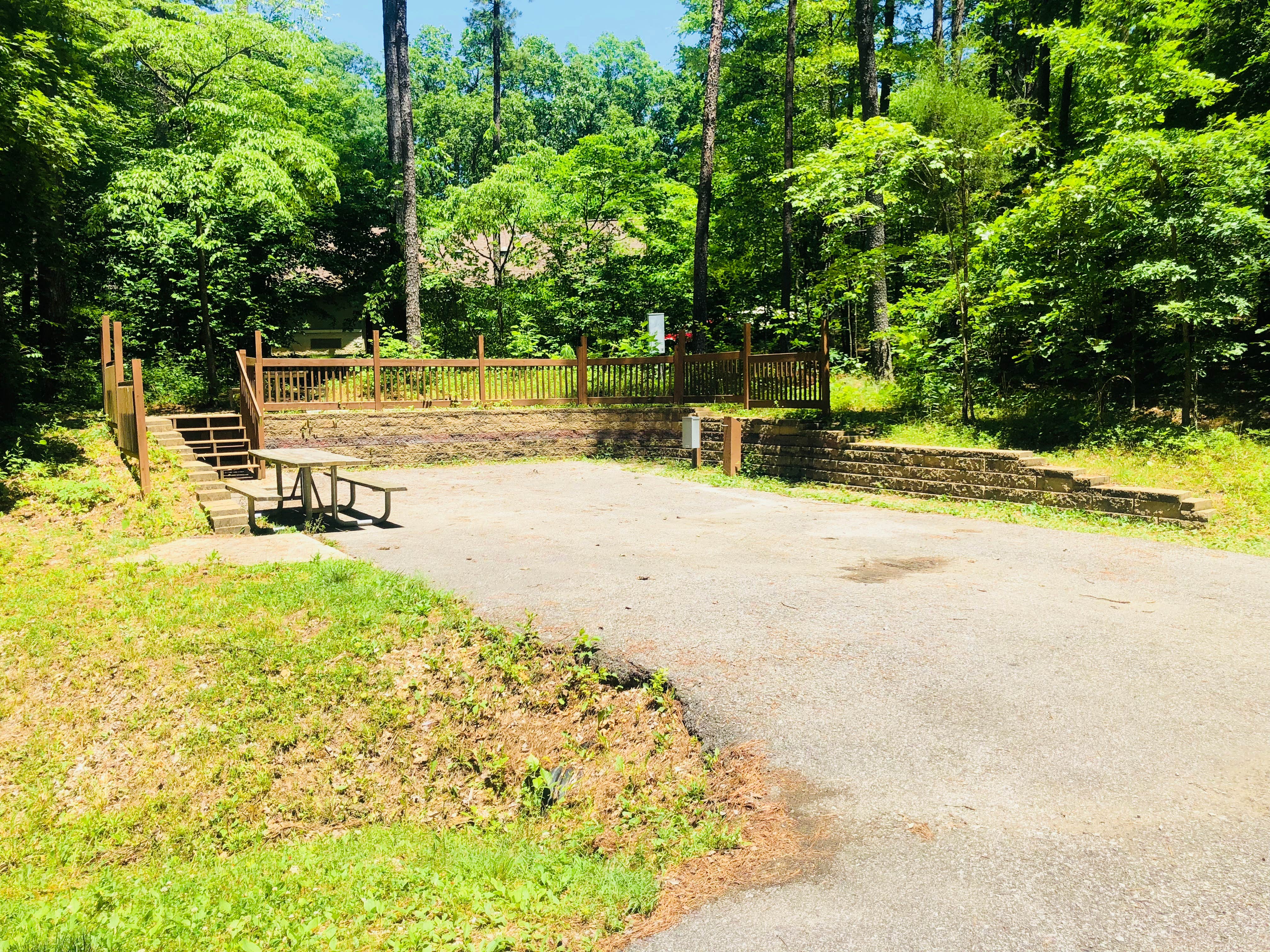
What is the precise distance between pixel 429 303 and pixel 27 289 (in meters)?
11.0

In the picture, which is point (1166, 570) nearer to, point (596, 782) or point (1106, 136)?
point (596, 782)

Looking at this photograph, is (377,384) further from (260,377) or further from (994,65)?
(994,65)

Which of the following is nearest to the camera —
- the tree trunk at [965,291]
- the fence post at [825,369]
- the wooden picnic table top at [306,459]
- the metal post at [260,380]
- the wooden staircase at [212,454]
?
the wooden picnic table top at [306,459]

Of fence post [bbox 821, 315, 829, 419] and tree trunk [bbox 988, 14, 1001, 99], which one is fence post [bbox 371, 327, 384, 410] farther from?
tree trunk [bbox 988, 14, 1001, 99]

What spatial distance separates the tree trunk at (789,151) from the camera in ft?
66.6

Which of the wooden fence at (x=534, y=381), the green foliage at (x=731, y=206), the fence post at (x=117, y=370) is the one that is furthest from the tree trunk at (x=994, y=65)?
the fence post at (x=117, y=370)

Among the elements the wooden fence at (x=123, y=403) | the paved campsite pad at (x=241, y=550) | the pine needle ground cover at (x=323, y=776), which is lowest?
the pine needle ground cover at (x=323, y=776)

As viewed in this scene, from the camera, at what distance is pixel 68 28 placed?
16.1m

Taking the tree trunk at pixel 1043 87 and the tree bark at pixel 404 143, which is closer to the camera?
the tree trunk at pixel 1043 87

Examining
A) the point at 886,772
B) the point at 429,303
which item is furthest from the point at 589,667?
the point at 429,303

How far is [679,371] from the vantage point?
59.1ft

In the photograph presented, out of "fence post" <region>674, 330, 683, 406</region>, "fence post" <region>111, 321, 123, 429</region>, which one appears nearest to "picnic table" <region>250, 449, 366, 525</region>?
"fence post" <region>111, 321, 123, 429</region>

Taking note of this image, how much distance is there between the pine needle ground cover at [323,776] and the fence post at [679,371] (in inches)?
455

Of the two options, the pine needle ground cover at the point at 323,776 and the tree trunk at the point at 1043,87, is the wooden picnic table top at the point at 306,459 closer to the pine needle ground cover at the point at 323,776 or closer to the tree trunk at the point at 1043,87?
the pine needle ground cover at the point at 323,776
